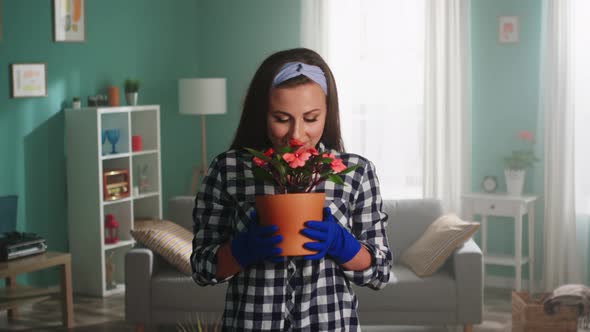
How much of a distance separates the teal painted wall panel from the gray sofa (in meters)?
1.45

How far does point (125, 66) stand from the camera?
6.50m

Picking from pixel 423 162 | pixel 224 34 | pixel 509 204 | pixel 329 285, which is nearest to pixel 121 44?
pixel 224 34

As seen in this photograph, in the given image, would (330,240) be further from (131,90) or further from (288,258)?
(131,90)

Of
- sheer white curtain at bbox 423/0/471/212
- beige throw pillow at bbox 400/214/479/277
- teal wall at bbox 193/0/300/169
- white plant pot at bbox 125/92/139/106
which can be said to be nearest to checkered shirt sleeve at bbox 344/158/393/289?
beige throw pillow at bbox 400/214/479/277

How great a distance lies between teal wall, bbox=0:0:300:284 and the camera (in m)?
5.58

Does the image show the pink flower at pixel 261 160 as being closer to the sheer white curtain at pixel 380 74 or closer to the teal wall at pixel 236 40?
the sheer white curtain at pixel 380 74

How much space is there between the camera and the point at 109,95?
6090 mm

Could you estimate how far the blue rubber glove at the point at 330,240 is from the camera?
1402 millimetres

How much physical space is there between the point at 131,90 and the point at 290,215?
16.6ft

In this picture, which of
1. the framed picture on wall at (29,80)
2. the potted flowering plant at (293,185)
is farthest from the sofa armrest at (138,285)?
the potted flowering plant at (293,185)

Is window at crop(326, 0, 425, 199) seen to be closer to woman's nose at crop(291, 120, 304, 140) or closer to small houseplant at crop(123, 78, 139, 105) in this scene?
small houseplant at crop(123, 78, 139, 105)

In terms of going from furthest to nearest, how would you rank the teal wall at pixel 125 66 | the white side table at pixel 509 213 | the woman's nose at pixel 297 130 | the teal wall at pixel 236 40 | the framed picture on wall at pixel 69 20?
the teal wall at pixel 236 40 < the framed picture on wall at pixel 69 20 < the white side table at pixel 509 213 < the teal wall at pixel 125 66 < the woman's nose at pixel 297 130

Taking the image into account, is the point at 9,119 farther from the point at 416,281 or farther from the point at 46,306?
the point at 416,281

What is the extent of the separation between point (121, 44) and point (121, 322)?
234 centimetres
